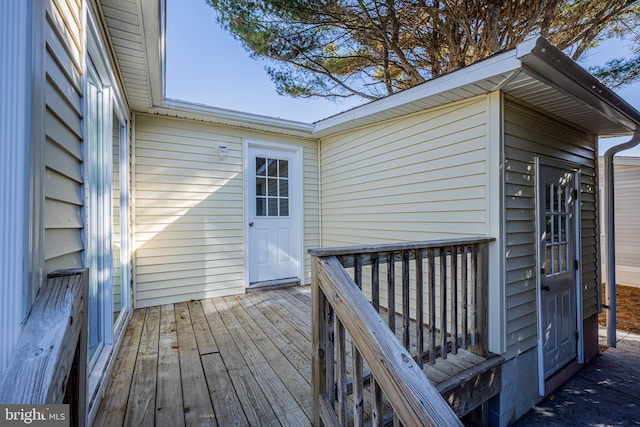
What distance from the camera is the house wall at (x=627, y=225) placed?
21.4ft

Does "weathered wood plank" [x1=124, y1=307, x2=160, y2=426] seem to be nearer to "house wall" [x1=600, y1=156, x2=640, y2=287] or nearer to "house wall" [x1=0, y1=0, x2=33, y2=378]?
"house wall" [x1=0, y1=0, x2=33, y2=378]

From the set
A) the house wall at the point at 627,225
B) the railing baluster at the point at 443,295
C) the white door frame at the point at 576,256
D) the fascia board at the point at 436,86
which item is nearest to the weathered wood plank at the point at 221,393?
the railing baluster at the point at 443,295

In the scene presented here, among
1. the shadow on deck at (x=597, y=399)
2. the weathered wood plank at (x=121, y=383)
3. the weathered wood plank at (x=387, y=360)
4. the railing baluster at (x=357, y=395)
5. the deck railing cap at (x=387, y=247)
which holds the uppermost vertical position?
the deck railing cap at (x=387, y=247)

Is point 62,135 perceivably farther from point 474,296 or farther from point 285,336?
point 474,296

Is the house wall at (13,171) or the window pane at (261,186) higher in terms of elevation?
the window pane at (261,186)

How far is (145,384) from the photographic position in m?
1.99

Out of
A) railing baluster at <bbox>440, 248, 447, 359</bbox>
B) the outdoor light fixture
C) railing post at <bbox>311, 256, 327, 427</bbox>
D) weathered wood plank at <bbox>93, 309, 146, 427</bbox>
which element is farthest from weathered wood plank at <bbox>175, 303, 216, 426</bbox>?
the outdoor light fixture

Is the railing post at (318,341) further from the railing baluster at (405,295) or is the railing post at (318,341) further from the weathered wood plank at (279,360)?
the railing baluster at (405,295)

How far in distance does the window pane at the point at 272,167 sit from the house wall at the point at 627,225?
285 inches

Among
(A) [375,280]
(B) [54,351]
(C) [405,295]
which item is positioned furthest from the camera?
(C) [405,295]

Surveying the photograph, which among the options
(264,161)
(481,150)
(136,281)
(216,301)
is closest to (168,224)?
(136,281)

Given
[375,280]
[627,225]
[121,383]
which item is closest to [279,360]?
[121,383]

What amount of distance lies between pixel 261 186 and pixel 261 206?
30 centimetres

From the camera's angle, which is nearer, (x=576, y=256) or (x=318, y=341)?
(x=318, y=341)
